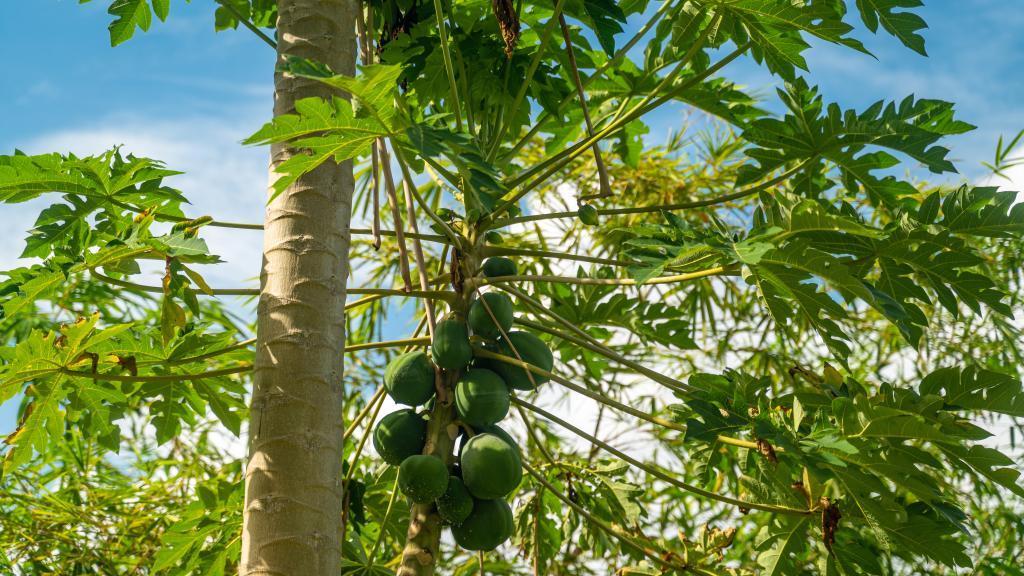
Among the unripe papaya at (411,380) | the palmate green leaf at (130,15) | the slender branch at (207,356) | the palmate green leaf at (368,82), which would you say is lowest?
the unripe papaya at (411,380)

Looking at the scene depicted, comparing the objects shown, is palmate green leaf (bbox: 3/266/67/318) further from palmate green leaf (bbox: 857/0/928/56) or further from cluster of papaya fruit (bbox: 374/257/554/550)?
palmate green leaf (bbox: 857/0/928/56)

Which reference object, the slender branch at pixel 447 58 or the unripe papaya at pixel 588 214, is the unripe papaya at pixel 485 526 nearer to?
the unripe papaya at pixel 588 214

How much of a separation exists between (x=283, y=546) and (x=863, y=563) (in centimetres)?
120

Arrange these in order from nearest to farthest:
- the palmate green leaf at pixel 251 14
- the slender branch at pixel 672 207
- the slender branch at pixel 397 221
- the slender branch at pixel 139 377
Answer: the slender branch at pixel 397 221, the slender branch at pixel 139 377, the slender branch at pixel 672 207, the palmate green leaf at pixel 251 14

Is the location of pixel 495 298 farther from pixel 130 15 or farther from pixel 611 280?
pixel 130 15

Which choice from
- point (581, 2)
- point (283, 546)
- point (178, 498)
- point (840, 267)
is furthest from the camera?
point (178, 498)

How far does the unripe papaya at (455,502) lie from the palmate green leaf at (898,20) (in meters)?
1.26

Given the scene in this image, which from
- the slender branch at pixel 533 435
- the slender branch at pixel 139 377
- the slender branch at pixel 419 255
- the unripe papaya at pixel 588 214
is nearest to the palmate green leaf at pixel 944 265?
the unripe papaya at pixel 588 214

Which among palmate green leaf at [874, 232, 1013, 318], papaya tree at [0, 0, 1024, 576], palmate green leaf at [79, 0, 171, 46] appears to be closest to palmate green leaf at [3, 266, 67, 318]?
papaya tree at [0, 0, 1024, 576]

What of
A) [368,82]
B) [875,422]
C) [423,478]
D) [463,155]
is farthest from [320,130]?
[875,422]

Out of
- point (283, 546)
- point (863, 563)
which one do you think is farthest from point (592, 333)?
point (283, 546)

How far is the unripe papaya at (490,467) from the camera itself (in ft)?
5.92

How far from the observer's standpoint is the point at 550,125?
2604mm

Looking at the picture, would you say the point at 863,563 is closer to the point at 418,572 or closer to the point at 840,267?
the point at 840,267
